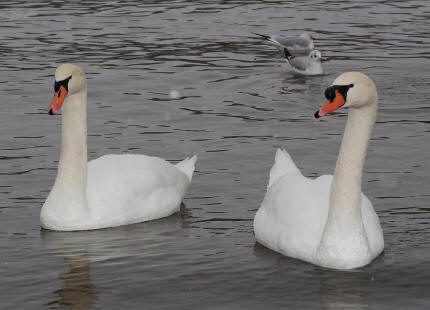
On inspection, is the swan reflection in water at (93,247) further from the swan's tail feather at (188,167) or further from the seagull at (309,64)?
the seagull at (309,64)

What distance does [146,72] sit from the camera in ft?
65.5

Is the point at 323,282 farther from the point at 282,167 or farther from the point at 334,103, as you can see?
the point at 282,167

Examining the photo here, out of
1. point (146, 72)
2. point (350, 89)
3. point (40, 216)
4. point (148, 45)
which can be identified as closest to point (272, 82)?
point (146, 72)

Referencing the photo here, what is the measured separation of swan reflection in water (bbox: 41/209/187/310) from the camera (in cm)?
931

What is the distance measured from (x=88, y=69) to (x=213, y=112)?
13.9 ft

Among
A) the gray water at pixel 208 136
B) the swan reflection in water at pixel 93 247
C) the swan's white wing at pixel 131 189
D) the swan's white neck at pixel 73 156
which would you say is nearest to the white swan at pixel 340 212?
the gray water at pixel 208 136

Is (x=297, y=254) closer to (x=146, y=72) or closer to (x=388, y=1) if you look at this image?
(x=146, y=72)

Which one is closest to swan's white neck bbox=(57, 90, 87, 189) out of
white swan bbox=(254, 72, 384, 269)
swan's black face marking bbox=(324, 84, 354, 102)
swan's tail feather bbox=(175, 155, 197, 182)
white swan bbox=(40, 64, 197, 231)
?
white swan bbox=(40, 64, 197, 231)

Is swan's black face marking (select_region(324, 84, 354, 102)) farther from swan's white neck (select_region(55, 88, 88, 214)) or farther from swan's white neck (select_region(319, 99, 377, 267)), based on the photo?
swan's white neck (select_region(55, 88, 88, 214))

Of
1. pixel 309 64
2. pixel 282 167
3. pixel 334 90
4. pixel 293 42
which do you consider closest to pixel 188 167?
pixel 282 167

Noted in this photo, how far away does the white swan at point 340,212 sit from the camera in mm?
9367

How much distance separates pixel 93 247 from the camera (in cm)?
1059

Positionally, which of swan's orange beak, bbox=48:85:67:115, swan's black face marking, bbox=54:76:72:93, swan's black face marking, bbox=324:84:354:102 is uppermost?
swan's black face marking, bbox=324:84:354:102

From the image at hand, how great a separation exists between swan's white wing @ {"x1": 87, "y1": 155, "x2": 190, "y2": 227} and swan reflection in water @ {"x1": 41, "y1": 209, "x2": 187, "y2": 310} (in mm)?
122
